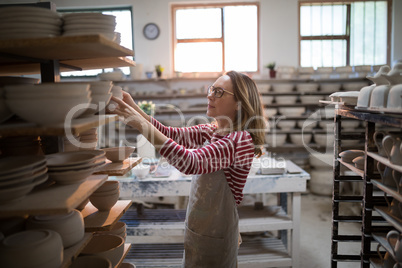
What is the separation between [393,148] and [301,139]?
162 inches

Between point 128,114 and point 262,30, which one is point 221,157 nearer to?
point 128,114

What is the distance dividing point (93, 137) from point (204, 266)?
942 millimetres

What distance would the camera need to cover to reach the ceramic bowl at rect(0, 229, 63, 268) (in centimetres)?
116

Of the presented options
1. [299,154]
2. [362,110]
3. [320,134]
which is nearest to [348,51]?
[320,134]

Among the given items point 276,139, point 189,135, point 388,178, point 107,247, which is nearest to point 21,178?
point 107,247

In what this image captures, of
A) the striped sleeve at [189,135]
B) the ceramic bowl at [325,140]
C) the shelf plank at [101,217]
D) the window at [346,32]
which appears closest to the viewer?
the shelf plank at [101,217]

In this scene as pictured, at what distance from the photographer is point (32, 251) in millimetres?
1176

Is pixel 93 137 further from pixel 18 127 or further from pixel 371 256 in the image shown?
pixel 371 256

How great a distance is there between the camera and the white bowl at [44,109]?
113 centimetres

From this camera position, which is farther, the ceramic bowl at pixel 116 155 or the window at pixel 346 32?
the window at pixel 346 32

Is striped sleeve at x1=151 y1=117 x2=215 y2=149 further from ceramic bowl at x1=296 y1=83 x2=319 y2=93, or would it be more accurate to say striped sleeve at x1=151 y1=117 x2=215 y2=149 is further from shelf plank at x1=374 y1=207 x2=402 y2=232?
ceramic bowl at x1=296 y1=83 x2=319 y2=93

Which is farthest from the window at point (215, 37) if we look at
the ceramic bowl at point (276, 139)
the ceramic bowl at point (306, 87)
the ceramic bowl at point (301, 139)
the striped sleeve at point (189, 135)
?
the striped sleeve at point (189, 135)

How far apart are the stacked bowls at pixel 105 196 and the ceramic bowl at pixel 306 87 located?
485 centimetres

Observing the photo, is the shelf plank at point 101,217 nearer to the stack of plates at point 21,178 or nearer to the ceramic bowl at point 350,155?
the stack of plates at point 21,178
